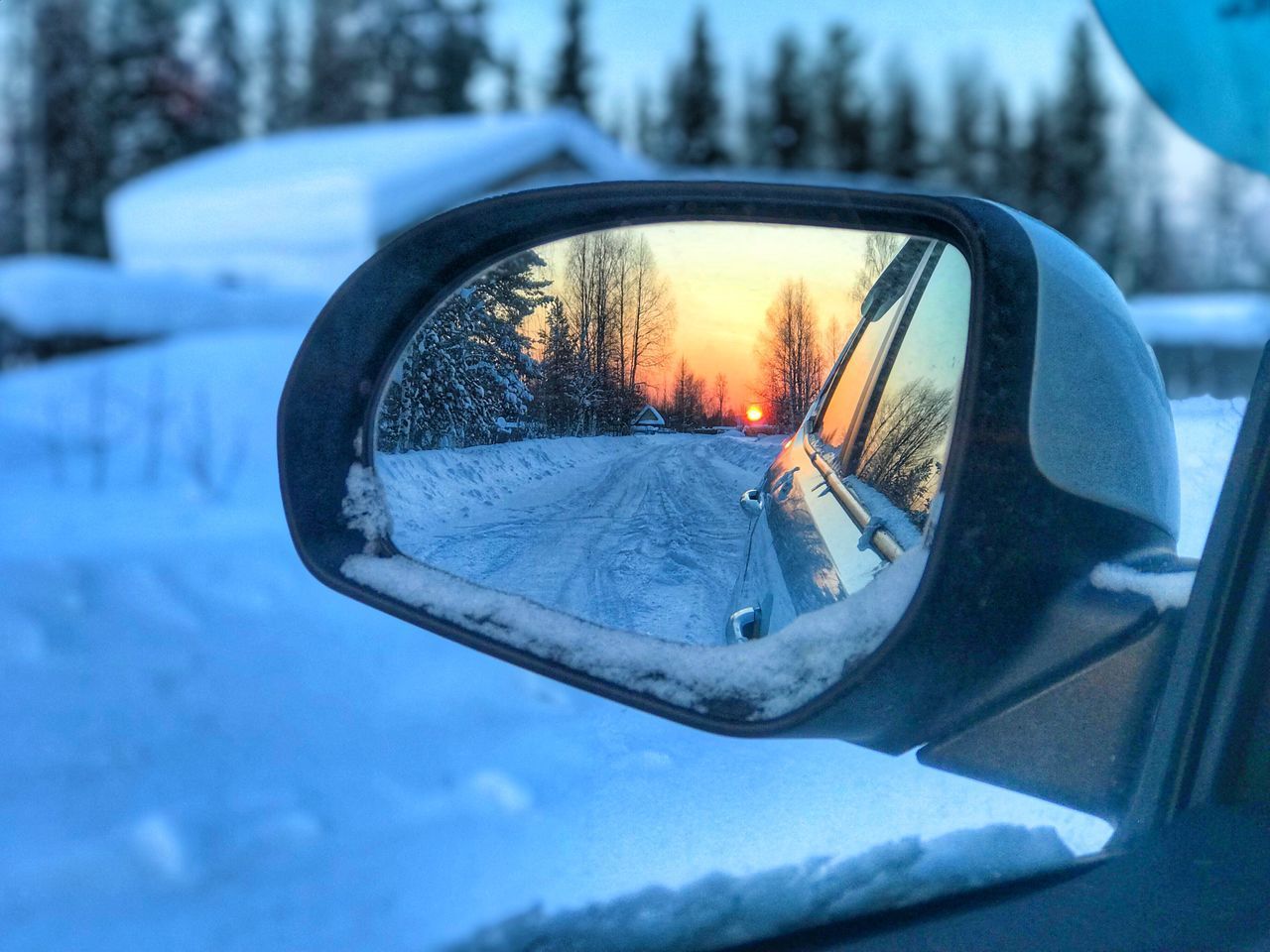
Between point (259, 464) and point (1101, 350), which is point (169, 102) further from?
point (1101, 350)

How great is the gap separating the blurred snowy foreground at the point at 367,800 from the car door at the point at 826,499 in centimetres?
38

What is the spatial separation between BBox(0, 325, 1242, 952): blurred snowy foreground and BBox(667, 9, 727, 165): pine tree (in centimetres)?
4688

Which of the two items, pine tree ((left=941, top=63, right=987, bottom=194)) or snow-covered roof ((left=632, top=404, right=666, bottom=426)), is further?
pine tree ((left=941, top=63, right=987, bottom=194))

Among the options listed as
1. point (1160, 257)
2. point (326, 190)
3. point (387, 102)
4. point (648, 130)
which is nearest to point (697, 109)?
point (648, 130)

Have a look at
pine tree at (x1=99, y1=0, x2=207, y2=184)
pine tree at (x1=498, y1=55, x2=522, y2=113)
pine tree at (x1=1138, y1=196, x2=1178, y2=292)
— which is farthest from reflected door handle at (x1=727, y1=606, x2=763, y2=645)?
pine tree at (x1=498, y1=55, x2=522, y2=113)

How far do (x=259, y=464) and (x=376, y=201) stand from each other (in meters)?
9.03

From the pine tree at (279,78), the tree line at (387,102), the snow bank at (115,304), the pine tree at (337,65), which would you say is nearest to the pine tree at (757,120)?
the tree line at (387,102)

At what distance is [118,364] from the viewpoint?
11.1 m

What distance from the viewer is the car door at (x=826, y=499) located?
1.16 metres

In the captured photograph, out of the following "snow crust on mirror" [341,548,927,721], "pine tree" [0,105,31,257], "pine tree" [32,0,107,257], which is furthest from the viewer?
"pine tree" [0,105,31,257]

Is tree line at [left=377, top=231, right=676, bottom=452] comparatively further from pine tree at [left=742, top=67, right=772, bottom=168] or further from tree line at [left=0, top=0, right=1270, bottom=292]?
pine tree at [left=742, top=67, right=772, bottom=168]

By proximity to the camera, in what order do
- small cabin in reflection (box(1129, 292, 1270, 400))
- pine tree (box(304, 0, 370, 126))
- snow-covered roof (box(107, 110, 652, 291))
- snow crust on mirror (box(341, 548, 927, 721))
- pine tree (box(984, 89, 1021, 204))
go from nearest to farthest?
snow crust on mirror (box(341, 548, 927, 721)), small cabin in reflection (box(1129, 292, 1270, 400)), snow-covered roof (box(107, 110, 652, 291)), pine tree (box(984, 89, 1021, 204)), pine tree (box(304, 0, 370, 126))

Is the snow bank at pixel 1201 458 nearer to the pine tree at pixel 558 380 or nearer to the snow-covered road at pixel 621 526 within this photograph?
the snow-covered road at pixel 621 526

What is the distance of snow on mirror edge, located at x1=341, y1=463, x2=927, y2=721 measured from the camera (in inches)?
43.8
